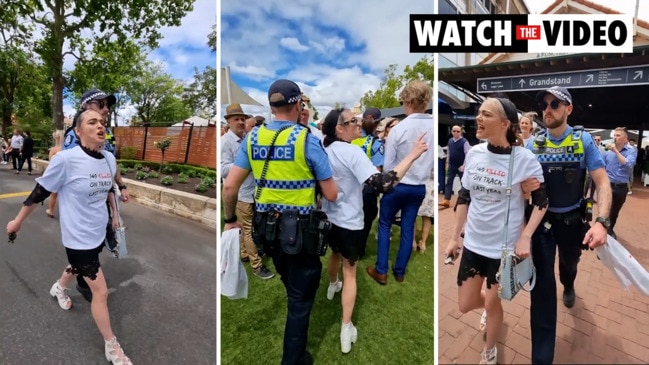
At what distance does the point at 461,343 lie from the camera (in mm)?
1454

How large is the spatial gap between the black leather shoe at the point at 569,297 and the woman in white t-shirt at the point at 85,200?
2348 mm

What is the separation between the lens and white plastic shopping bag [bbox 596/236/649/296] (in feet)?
4.41

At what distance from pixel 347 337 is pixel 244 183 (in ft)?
4.88

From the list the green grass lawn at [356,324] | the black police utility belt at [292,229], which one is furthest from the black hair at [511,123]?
the green grass lawn at [356,324]

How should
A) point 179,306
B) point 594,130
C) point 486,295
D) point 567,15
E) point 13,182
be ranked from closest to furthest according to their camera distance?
point 567,15
point 486,295
point 594,130
point 179,306
point 13,182

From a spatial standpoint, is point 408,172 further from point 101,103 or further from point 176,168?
point 176,168

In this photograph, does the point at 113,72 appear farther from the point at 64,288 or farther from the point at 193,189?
the point at 193,189

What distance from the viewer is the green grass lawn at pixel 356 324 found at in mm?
1832

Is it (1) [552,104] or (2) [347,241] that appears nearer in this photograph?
(1) [552,104]

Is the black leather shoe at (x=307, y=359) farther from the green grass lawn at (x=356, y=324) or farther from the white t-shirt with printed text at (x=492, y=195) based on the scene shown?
the white t-shirt with printed text at (x=492, y=195)

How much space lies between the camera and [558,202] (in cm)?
143

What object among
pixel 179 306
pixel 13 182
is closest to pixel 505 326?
pixel 179 306

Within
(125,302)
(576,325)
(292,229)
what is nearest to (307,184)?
(292,229)

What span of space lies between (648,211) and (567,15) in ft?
15.6
